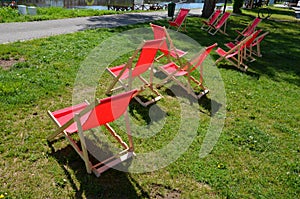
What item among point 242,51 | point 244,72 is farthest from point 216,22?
point 244,72

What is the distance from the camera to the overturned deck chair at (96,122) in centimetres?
246

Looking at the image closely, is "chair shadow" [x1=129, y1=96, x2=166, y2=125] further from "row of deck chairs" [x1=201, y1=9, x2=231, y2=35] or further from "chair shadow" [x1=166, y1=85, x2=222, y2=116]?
"row of deck chairs" [x1=201, y1=9, x2=231, y2=35]

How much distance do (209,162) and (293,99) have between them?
10.7 ft

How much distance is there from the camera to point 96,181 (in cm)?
285

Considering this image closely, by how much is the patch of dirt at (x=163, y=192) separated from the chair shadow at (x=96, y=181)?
0.33 feet

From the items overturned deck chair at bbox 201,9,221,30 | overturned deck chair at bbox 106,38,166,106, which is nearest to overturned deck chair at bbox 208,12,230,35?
overturned deck chair at bbox 201,9,221,30

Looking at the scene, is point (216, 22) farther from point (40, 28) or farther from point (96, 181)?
point (96, 181)

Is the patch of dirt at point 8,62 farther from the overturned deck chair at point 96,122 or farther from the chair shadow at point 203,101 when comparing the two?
the chair shadow at point 203,101

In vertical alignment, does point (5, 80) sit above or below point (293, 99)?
above

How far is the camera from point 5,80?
4.54 metres

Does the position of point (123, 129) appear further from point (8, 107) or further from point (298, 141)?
point (298, 141)

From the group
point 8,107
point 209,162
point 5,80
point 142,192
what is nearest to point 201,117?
point 209,162

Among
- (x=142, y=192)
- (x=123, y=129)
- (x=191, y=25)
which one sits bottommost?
(x=142, y=192)

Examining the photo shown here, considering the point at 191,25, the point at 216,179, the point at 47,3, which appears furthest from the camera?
the point at 47,3
